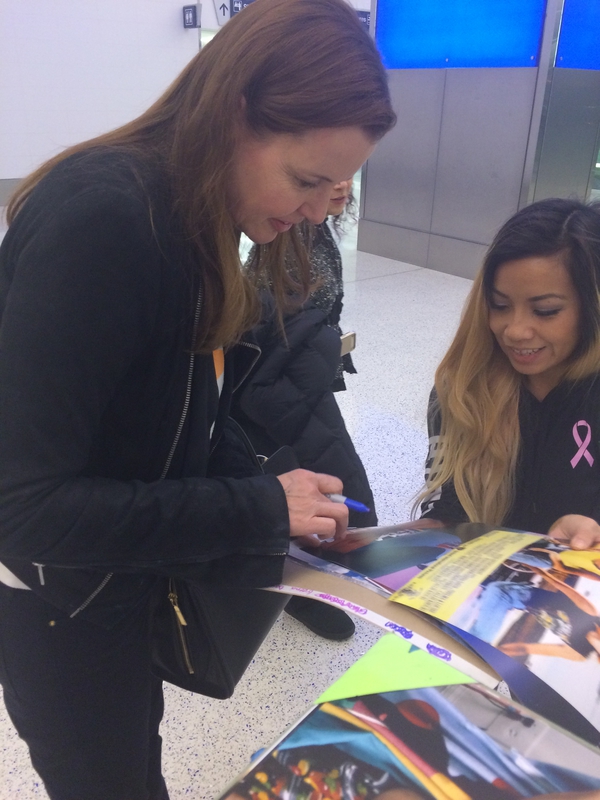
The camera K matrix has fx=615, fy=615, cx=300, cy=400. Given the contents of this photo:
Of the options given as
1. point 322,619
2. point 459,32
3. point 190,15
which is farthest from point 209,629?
point 190,15

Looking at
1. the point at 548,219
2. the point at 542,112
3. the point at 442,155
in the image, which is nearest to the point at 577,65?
the point at 542,112

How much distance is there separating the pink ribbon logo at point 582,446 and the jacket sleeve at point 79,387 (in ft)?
2.43

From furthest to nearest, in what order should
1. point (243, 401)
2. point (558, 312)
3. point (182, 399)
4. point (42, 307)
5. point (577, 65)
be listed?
point (577, 65) < point (243, 401) < point (558, 312) < point (182, 399) < point (42, 307)

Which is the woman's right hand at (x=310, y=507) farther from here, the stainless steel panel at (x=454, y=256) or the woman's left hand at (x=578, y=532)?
the stainless steel panel at (x=454, y=256)

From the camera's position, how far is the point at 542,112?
13.6 feet

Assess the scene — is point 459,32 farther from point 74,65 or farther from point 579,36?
point 74,65

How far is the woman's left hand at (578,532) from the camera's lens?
76cm

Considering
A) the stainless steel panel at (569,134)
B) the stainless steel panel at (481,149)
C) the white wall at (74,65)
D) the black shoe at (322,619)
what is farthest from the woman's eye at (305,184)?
the white wall at (74,65)

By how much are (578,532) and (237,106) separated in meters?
0.70

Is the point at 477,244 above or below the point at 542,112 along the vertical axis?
below

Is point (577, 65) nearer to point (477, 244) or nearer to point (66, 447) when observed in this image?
point (477, 244)

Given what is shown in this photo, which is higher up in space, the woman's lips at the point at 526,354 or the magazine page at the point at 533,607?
the magazine page at the point at 533,607

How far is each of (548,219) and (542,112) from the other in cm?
360

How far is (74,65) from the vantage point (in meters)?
6.47
